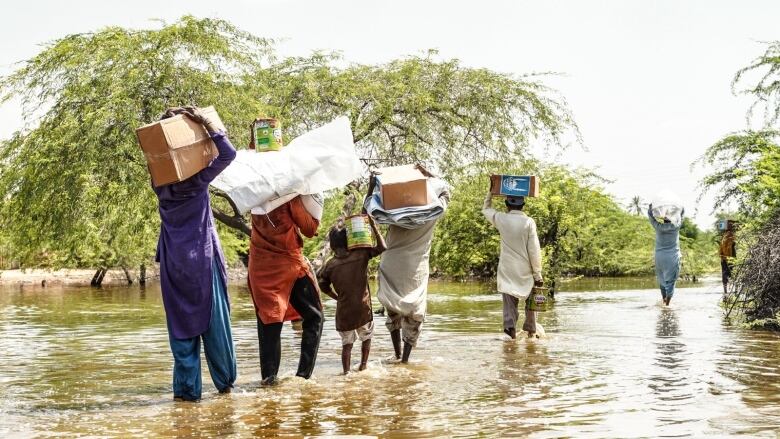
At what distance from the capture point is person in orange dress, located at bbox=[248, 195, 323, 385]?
8.18 m

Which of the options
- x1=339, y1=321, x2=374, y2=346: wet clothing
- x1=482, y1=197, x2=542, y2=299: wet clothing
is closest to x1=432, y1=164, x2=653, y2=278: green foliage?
x1=482, y1=197, x2=542, y2=299: wet clothing

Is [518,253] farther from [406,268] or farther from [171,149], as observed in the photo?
[171,149]

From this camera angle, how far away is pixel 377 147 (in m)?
15.9

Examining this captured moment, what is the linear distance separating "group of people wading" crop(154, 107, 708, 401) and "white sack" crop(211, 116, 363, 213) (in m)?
0.22

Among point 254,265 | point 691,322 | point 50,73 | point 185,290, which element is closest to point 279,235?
point 254,265

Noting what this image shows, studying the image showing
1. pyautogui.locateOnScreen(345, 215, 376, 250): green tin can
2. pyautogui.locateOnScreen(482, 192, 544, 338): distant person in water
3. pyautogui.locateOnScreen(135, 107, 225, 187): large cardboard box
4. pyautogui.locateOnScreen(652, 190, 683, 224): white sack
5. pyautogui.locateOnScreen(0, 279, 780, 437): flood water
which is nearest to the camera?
pyautogui.locateOnScreen(0, 279, 780, 437): flood water

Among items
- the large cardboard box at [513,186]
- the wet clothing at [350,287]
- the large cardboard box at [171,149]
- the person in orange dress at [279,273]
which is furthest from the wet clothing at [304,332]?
the large cardboard box at [513,186]

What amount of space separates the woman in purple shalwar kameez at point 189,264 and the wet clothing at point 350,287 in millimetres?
1445

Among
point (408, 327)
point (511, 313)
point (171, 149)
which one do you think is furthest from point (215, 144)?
point (511, 313)

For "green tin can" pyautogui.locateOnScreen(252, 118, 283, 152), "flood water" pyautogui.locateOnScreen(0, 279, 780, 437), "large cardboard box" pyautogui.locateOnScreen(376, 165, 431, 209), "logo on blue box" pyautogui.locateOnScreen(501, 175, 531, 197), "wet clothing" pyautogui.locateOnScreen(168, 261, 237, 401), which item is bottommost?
"flood water" pyautogui.locateOnScreen(0, 279, 780, 437)

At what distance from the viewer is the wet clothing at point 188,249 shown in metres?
7.41

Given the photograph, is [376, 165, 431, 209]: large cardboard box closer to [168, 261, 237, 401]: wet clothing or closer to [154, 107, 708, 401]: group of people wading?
[154, 107, 708, 401]: group of people wading

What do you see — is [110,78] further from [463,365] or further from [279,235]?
[463,365]

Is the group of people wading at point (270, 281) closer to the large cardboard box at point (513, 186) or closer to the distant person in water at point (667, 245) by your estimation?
the large cardboard box at point (513, 186)
